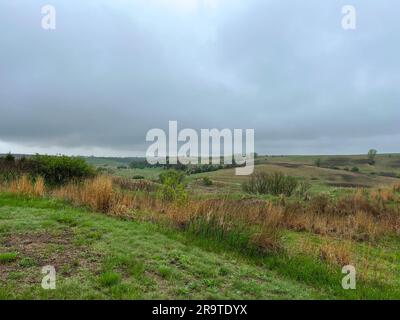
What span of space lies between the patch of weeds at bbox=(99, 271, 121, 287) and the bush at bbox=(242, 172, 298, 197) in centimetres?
1841

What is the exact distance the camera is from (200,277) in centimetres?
509

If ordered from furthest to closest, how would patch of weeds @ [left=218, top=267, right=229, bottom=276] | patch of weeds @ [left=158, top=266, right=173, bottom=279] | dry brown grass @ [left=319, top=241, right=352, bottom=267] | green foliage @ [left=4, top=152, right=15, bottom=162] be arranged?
green foliage @ [left=4, top=152, right=15, bottom=162]
dry brown grass @ [left=319, top=241, right=352, bottom=267]
patch of weeds @ [left=218, top=267, right=229, bottom=276]
patch of weeds @ [left=158, top=266, right=173, bottom=279]

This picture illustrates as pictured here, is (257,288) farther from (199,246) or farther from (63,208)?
(63,208)

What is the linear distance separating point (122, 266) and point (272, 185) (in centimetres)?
1909

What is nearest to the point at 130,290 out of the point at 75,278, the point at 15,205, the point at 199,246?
the point at 75,278

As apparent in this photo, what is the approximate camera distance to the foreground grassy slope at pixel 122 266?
442cm

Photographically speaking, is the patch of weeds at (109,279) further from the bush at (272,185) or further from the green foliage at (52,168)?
the bush at (272,185)

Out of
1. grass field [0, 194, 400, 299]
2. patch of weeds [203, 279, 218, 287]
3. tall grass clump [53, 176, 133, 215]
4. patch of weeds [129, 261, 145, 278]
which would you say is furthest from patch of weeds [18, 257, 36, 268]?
tall grass clump [53, 176, 133, 215]

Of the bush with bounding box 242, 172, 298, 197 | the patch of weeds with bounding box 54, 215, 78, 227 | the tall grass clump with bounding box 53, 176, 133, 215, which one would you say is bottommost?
the bush with bounding box 242, 172, 298, 197

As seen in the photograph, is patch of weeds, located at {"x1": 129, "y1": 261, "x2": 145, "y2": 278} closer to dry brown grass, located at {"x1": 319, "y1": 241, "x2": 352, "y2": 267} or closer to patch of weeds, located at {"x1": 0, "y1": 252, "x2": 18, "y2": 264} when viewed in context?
patch of weeds, located at {"x1": 0, "y1": 252, "x2": 18, "y2": 264}

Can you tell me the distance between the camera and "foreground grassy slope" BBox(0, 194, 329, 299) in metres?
4.42

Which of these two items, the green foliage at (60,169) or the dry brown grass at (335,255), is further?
the green foliage at (60,169)

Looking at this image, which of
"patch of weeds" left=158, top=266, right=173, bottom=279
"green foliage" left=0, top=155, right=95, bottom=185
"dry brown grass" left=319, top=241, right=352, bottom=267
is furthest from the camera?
"green foliage" left=0, top=155, right=95, bottom=185

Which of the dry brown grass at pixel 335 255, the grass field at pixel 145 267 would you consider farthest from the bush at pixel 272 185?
the dry brown grass at pixel 335 255
